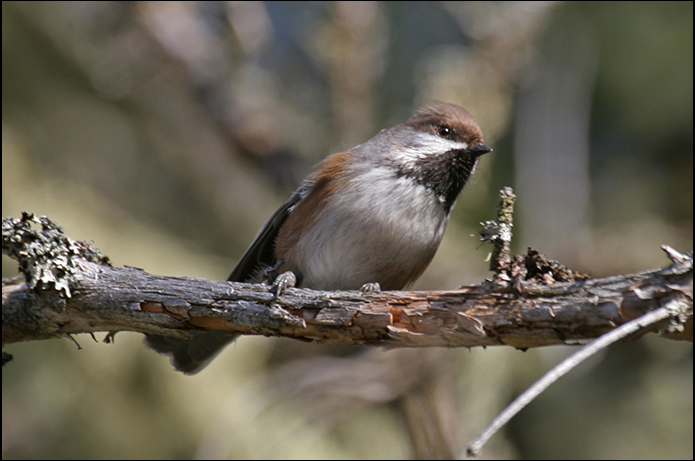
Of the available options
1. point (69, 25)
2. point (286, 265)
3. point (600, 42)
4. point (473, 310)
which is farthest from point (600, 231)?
point (69, 25)

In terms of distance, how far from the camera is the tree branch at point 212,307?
2.51 meters

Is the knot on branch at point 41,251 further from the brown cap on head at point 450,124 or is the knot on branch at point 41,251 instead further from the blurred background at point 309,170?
the brown cap on head at point 450,124

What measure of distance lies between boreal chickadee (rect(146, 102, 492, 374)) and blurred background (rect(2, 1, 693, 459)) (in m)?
1.54

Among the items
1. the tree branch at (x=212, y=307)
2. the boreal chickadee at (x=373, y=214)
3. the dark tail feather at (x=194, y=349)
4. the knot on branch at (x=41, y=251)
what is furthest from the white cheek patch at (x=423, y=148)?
the knot on branch at (x=41, y=251)

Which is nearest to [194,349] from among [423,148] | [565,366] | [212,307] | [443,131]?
[212,307]

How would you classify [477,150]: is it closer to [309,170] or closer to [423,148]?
[423,148]

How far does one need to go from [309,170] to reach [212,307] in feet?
15.7

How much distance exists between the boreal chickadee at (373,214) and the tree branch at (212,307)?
21.0 inches

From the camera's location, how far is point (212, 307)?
2781mm

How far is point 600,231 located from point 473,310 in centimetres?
454

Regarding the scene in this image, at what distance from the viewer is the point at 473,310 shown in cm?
249

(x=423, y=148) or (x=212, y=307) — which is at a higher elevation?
(x=423, y=148)

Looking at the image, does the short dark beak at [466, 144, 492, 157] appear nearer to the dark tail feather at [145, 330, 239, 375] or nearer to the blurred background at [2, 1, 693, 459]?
the dark tail feather at [145, 330, 239, 375]

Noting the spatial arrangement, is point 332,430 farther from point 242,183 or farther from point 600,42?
point 600,42
